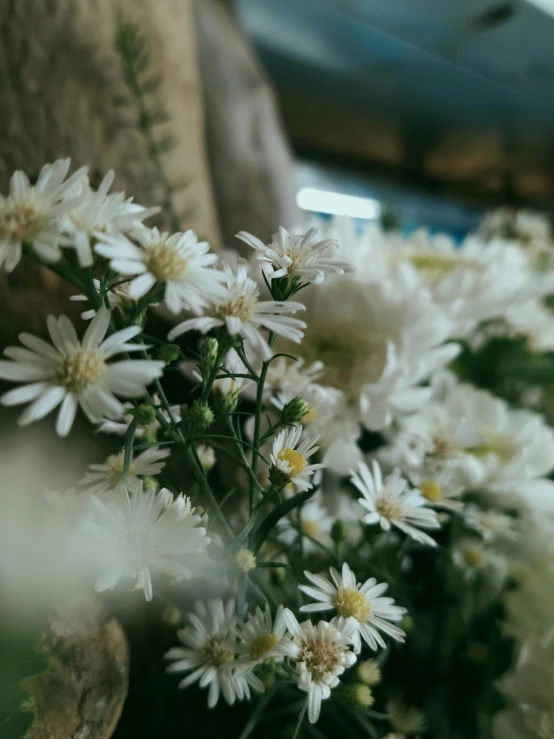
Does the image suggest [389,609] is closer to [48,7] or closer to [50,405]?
[50,405]

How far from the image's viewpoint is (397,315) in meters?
0.27

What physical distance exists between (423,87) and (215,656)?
3.36 feet

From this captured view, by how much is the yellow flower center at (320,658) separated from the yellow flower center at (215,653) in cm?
3

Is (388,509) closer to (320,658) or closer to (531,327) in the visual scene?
(320,658)

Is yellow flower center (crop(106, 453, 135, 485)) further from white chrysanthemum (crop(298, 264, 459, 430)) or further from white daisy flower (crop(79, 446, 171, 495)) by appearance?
white chrysanthemum (crop(298, 264, 459, 430))

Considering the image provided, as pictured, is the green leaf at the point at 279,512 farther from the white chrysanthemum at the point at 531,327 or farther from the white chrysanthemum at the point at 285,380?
the white chrysanthemum at the point at 531,327

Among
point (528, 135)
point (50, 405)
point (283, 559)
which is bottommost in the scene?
point (528, 135)

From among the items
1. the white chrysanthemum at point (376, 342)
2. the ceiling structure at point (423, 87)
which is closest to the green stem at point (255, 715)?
the white chrysanthemum at point (376, 342)

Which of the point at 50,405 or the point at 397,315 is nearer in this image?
the point at 50,405

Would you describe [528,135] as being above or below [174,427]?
below

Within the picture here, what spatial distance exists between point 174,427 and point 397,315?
0.14 meters

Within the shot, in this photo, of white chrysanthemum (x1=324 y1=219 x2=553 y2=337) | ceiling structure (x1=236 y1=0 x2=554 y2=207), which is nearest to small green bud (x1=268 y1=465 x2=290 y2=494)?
white chrysanthemum (x1=324 y1=219 x2=553 y2=337)

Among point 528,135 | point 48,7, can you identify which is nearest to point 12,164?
point 48,7

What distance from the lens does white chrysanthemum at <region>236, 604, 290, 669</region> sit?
6.4 inches
